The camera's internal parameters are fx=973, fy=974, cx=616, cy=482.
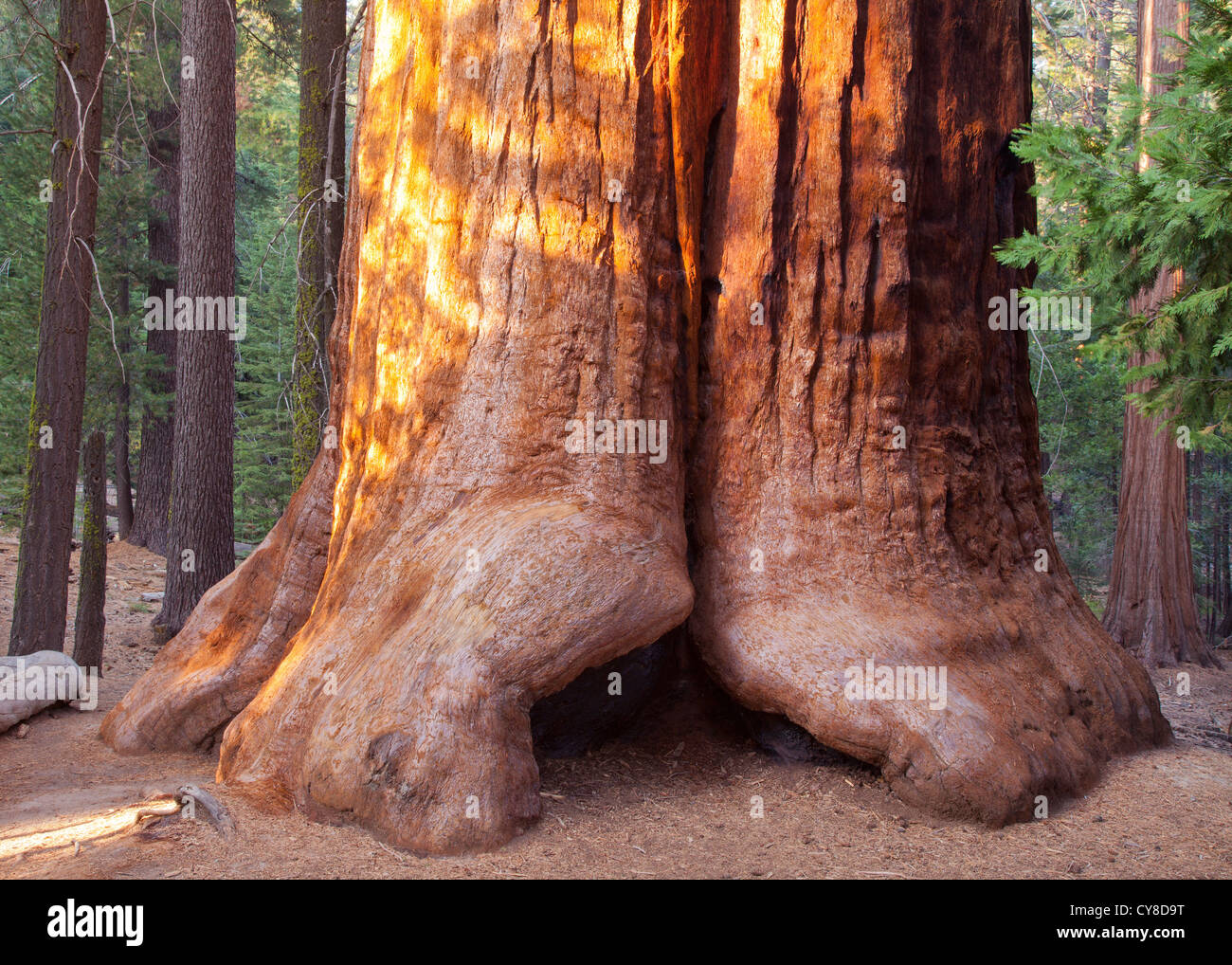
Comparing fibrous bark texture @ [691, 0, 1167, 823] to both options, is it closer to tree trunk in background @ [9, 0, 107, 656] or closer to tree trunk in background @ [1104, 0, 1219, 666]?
tree trunk in background @ [9, 0, 107, 656]

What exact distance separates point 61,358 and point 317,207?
2721mm

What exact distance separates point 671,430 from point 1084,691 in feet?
8.94

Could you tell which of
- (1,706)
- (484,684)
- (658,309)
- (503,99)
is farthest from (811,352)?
(1,706)

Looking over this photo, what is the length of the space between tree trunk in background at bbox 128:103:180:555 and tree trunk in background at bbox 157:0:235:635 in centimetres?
740

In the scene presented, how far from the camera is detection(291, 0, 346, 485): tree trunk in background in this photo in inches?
362

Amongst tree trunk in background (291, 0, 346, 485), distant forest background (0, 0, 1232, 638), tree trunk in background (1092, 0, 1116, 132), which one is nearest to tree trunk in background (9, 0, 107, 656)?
tree trunk in background (291, 0, 346, 485)

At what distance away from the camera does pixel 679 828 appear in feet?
14.6

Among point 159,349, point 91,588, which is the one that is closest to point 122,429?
point 159,349

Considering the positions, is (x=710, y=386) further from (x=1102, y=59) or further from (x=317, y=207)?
(x=1102, y=59)

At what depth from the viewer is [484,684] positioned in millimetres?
4309

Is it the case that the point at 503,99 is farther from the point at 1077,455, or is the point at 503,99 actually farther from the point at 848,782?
the point at 1077,455

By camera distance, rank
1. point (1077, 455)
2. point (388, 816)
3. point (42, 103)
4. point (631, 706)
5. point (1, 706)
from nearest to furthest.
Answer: point (388, 816) → point (631, 706) → point (1, 706) → point (42, 103) → point (1077, 455)

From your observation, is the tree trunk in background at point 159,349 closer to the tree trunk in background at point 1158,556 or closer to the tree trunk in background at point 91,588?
the tree trunk in background at point 91,588

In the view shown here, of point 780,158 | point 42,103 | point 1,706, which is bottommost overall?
point 1,706
